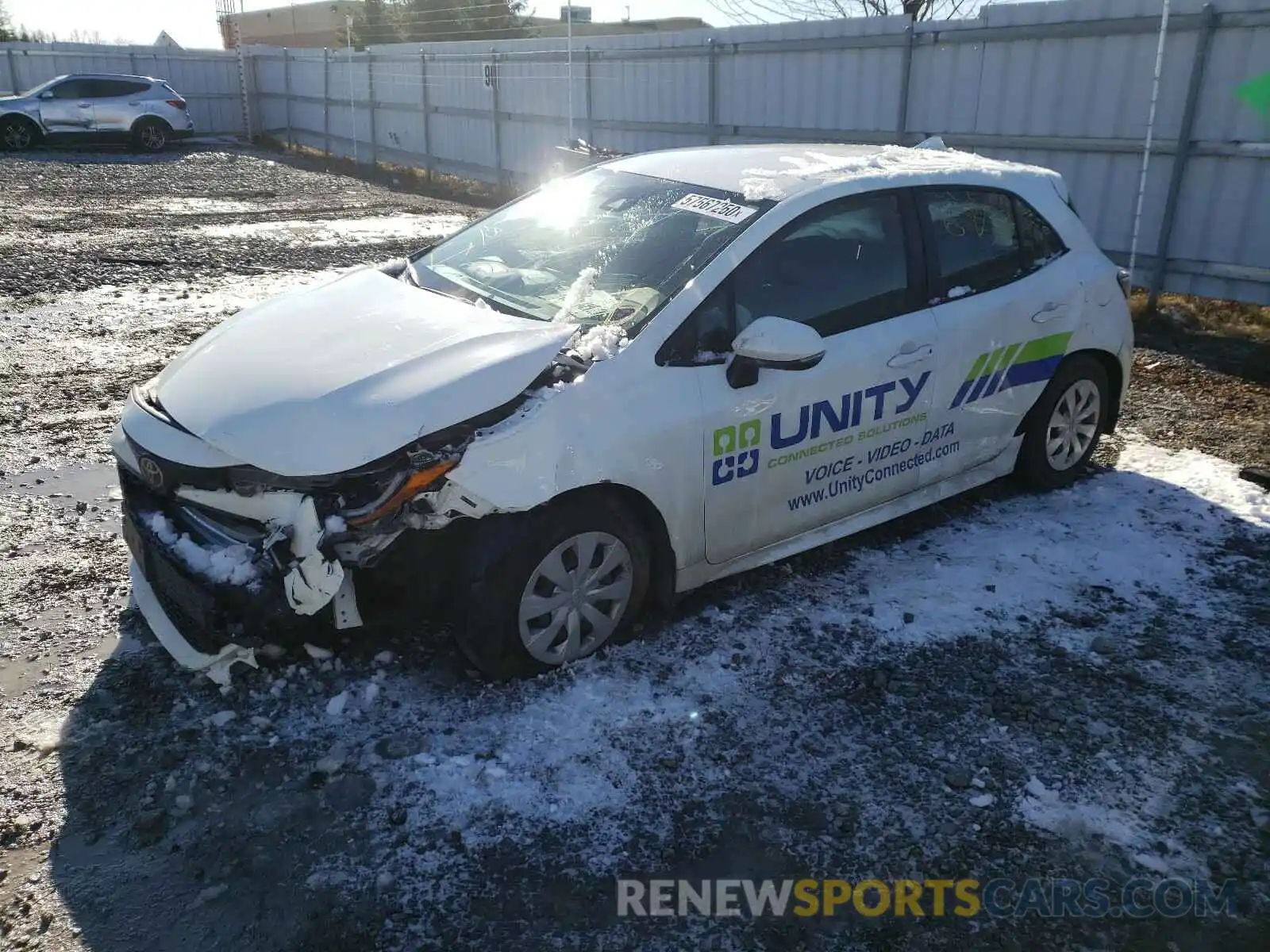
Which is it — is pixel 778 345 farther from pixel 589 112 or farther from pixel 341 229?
pixel 589 112

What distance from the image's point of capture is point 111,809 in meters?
2.89

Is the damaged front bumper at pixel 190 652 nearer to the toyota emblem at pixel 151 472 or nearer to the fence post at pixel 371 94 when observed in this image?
the toyota emblem at pixel 151 472

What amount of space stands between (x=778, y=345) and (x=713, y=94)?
10.3 m

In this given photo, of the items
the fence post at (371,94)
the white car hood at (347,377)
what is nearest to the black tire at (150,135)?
the fence post at (371,94)

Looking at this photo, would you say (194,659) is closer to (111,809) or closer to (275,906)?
(111,809)

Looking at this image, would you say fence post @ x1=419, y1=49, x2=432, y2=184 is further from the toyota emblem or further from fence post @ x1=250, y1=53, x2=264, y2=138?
the toyota emblem

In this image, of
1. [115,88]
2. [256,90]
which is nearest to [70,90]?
[115,88]

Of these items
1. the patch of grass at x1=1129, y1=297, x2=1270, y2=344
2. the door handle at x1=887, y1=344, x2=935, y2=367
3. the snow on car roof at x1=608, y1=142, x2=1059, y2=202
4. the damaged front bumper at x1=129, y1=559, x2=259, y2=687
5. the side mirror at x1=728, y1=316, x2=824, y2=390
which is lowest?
the damaged front bumper at x1=129, y1=559, x2=259, y2=687

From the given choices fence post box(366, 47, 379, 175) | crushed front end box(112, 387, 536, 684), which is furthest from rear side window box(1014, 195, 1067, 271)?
fence post box(366, 47, 379, 175)

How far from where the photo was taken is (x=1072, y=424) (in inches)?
201

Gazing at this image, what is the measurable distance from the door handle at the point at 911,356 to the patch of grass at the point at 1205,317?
16.6 feet

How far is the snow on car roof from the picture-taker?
13.4ft

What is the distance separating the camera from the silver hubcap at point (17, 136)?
20.7 meters

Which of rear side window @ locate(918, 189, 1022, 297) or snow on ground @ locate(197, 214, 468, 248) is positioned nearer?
rear side window @ locate(918, 189, 1022, 297)
